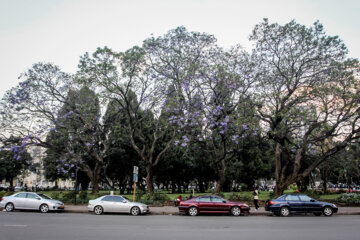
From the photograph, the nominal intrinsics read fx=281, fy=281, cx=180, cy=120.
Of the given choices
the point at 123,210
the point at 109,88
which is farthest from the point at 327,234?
the point at 109,88

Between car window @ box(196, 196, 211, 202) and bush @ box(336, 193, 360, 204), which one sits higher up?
car window @ box(196, 196, 211, 202)

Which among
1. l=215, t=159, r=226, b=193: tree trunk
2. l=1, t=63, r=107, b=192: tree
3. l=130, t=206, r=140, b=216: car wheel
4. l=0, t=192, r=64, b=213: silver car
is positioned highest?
l=1, t=63, r=107, b=192: tree

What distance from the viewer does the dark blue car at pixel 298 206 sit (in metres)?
16.9

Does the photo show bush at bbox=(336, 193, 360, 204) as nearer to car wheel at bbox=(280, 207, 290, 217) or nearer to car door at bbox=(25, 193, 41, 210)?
car wheel at bbox=(280, 207, 290, 217)

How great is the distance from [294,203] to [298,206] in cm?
27

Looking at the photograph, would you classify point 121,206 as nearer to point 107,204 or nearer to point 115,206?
point 115,206

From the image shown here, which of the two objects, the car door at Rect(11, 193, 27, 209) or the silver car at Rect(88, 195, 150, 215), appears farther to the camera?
the car door at Rect(11, 193, 27, 209)

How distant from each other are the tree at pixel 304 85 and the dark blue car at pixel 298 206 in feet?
18.3

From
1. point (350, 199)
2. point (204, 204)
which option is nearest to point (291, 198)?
point (204, 204)

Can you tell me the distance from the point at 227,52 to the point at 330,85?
28.7 feet

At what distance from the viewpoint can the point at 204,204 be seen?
17.1 meters

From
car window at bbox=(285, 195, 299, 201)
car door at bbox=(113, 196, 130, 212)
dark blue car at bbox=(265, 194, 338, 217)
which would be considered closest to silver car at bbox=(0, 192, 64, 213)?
car door at bbox=(113, 196, 130, 212)

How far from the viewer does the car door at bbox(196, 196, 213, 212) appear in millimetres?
Result: 17000

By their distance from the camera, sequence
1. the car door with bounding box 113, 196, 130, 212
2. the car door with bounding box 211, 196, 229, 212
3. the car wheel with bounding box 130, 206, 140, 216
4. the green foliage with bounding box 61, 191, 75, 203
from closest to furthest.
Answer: the car door with bounding box 211, 196, 229, 212 < the car wheel with bounding box 130, 206, 140, 216 < the car door with bounding box 113, 196, 130, 212 < the green foliage with bounding box 61, 191, 75, 203
